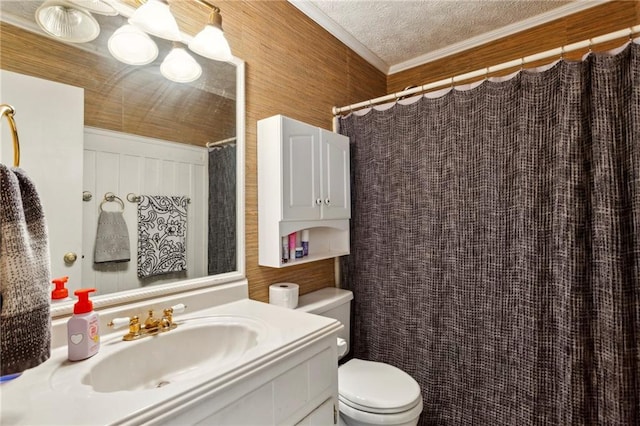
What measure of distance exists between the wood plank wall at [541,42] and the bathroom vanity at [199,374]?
2031mm

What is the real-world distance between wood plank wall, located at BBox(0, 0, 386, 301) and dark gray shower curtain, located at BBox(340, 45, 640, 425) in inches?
14.8

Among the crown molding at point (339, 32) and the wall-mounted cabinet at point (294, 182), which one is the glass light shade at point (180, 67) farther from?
the crown molding at point (339, 32)

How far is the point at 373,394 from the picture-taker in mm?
1266

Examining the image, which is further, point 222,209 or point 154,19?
point 222,209

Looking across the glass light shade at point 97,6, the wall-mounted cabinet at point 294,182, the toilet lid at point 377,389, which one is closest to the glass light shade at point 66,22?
the glass light shade at point 97,6

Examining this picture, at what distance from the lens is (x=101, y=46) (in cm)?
100

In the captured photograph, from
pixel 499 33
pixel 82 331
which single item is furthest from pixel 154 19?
pixel 499 33

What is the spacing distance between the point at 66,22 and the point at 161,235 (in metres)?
0.72

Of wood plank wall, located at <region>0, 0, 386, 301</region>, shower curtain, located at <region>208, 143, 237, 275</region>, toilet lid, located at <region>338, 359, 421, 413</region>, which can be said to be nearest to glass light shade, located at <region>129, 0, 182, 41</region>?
wood plank wall, located at <region>0, 0, 386, 301</region>

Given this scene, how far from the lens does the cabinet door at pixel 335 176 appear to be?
5.36 feet

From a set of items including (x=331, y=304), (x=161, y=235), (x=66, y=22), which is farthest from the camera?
(x=331, y=304)

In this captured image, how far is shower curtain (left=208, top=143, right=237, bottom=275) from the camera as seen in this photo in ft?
4.25

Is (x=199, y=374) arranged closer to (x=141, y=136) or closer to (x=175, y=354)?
(x=175, y=354)

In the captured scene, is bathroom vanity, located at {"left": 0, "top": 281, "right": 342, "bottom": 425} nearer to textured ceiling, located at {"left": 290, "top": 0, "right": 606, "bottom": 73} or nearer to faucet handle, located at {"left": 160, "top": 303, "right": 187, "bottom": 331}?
faucet handle, located at {"left": 160, "top": 303, "right": 187, "bottom": 331}
